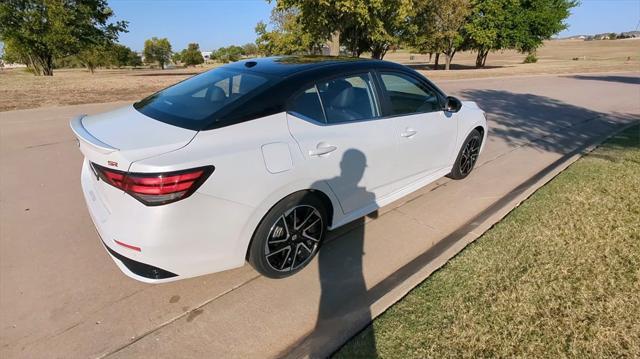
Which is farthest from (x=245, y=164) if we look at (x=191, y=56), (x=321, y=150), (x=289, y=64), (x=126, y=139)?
(x=191, y=56)

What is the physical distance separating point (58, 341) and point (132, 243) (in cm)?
82

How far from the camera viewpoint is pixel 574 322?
236 cm

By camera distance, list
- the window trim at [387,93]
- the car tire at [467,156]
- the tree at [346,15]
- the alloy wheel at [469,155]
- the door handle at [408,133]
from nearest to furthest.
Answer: the window trim at [387,93], the door handle at [408,133], the car tire at [467,156], the alloy wheel at [469,155], the tree at [346,15]

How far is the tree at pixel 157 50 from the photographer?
8844 centimetres

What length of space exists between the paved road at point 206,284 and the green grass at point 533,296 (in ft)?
0.61

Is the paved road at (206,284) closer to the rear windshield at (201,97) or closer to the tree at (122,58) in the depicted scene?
the rear windshield at (201,97)

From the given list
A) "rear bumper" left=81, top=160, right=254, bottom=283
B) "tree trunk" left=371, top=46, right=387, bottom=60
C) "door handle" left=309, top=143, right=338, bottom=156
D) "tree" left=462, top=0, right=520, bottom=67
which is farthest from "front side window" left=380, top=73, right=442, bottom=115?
"tree" left=462, top=0, right=520, bottom=67

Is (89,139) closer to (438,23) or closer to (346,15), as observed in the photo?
(346,15)

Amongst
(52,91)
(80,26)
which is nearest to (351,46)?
(80,26)

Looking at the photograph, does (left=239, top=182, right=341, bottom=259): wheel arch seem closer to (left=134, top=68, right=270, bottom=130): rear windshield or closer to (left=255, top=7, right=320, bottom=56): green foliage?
(left=134, top=68, right=270, bottom=130): rear windshield

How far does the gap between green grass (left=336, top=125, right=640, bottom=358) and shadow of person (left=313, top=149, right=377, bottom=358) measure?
15cm

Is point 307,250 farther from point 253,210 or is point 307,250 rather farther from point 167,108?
point 167,108

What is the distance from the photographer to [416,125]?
3713 mm

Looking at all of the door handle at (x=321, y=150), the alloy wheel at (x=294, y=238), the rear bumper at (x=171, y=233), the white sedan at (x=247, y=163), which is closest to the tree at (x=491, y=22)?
the white sedan at (x=247, y=163)
